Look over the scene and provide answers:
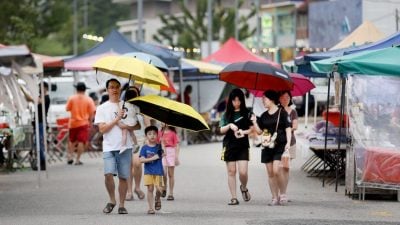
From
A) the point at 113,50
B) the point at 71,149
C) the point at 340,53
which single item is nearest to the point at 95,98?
the point at 113,50

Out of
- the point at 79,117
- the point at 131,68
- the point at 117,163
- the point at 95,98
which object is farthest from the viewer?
the point at 95,98

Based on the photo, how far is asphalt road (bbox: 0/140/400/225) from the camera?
13.6 metres

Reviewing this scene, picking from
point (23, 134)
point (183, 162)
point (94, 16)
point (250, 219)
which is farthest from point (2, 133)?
point (94, 16)

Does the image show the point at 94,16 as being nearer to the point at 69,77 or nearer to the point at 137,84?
the point at 69,77

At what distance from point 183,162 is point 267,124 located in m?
9.39

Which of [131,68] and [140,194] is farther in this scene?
[140,194]

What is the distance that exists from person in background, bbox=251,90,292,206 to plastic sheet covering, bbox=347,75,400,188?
1.27 meters

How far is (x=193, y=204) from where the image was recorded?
15633 millimetres

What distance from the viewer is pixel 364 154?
1609cm

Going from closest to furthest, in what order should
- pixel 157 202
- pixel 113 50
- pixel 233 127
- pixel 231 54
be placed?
pixel 157 202 → pixel 233 127 → pixel 113 50 → pixel 231 54

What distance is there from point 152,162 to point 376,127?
3.84 m

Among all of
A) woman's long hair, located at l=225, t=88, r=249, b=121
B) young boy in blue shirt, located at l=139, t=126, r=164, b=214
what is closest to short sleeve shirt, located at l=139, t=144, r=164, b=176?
young boy in blue shirt, located at l=139, t=126, r=164, b=214

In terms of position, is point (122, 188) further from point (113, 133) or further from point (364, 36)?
point (364, 36)

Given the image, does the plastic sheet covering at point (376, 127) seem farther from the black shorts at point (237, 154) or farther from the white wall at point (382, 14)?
the white wall at point (382, 14)
